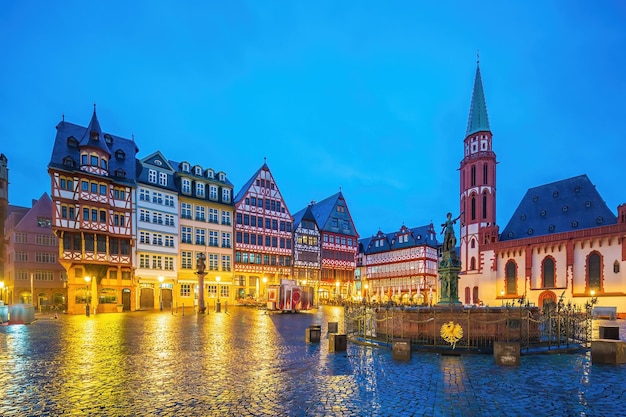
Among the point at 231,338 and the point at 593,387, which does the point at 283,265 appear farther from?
the point at 593,387

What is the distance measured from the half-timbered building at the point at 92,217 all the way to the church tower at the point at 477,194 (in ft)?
134

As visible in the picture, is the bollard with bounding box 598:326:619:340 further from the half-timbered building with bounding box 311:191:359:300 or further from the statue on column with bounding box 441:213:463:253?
the half-timbered building with bounding box 311:191:359:300

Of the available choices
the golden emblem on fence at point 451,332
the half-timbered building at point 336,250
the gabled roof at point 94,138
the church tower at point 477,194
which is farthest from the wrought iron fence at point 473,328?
the half-timbered building at point 336,250

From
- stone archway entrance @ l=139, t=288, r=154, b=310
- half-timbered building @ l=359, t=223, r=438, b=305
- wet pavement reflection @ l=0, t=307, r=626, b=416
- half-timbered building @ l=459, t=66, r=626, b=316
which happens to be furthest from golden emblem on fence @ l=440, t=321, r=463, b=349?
half-timbered building @ l=359, t=223, r=438, b=305

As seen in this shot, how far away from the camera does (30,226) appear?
175 ft

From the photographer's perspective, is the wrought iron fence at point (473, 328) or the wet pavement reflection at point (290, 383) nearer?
the wet pavement reflection at point (290, 383)

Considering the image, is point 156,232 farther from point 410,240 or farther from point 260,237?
point 410,240

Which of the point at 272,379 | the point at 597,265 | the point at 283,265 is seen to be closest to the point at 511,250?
the point at 597,265

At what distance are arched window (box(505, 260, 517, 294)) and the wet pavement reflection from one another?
131ft

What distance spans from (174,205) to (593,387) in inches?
1718

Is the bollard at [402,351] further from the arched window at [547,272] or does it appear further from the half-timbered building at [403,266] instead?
the half-timbered building at [403,266]

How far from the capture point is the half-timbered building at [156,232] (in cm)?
4344

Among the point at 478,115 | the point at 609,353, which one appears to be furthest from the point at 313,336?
the point at 478,115

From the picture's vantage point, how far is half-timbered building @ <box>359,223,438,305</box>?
211 feet
